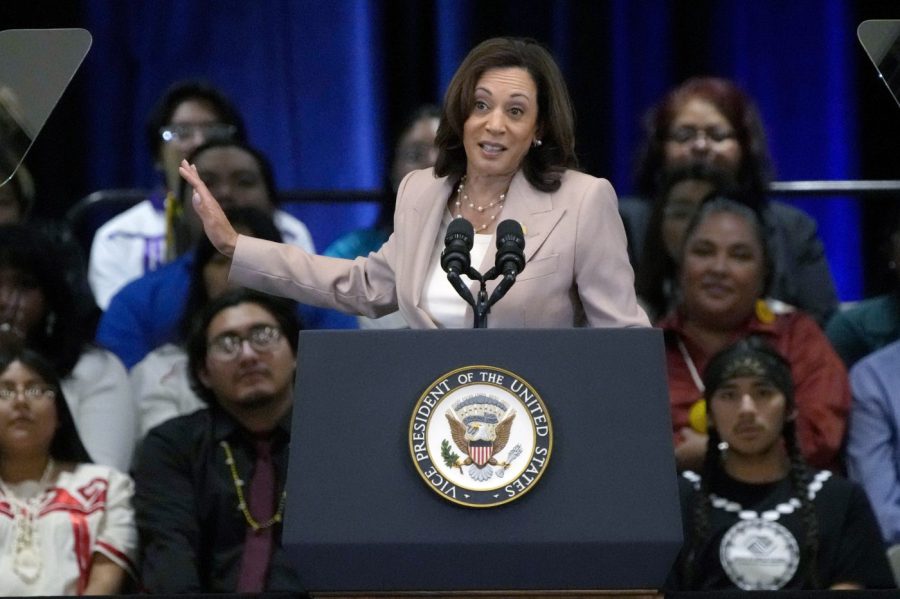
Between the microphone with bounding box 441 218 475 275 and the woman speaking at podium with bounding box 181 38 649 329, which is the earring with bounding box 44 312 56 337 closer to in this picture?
the woman speaking at podium with bounding box 181 38 649 329

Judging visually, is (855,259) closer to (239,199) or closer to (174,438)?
(239,199)

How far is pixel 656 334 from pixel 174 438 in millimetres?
1855

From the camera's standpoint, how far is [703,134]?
488 centimetres

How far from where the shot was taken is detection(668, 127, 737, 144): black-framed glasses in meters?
4.87

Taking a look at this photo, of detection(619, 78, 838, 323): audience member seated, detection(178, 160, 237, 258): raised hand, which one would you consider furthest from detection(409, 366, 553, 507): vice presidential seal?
detection(619, 78, 838, 323): audience member seated

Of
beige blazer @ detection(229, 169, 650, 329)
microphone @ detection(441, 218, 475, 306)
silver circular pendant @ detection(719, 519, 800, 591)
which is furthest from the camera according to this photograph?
silver circular pendant @ detection(719, 519, 800, 591)

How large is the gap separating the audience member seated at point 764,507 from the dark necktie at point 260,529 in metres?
0.93

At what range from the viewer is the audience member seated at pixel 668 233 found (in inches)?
184

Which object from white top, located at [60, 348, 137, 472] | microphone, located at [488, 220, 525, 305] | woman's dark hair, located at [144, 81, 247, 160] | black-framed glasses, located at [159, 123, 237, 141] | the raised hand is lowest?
white top, located at [60, 348, 137, 472]

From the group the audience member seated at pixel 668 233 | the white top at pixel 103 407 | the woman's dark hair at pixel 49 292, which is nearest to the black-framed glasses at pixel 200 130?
the woman's dark hair at pixel 49 292

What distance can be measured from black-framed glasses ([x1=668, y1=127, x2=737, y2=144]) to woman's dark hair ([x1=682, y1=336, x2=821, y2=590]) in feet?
2.77

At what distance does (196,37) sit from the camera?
6.06 m

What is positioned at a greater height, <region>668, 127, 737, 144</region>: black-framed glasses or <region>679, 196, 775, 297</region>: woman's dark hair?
<region>668, 127, 737, 144</region>: black-framed glasses

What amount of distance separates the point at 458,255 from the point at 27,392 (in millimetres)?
1859
